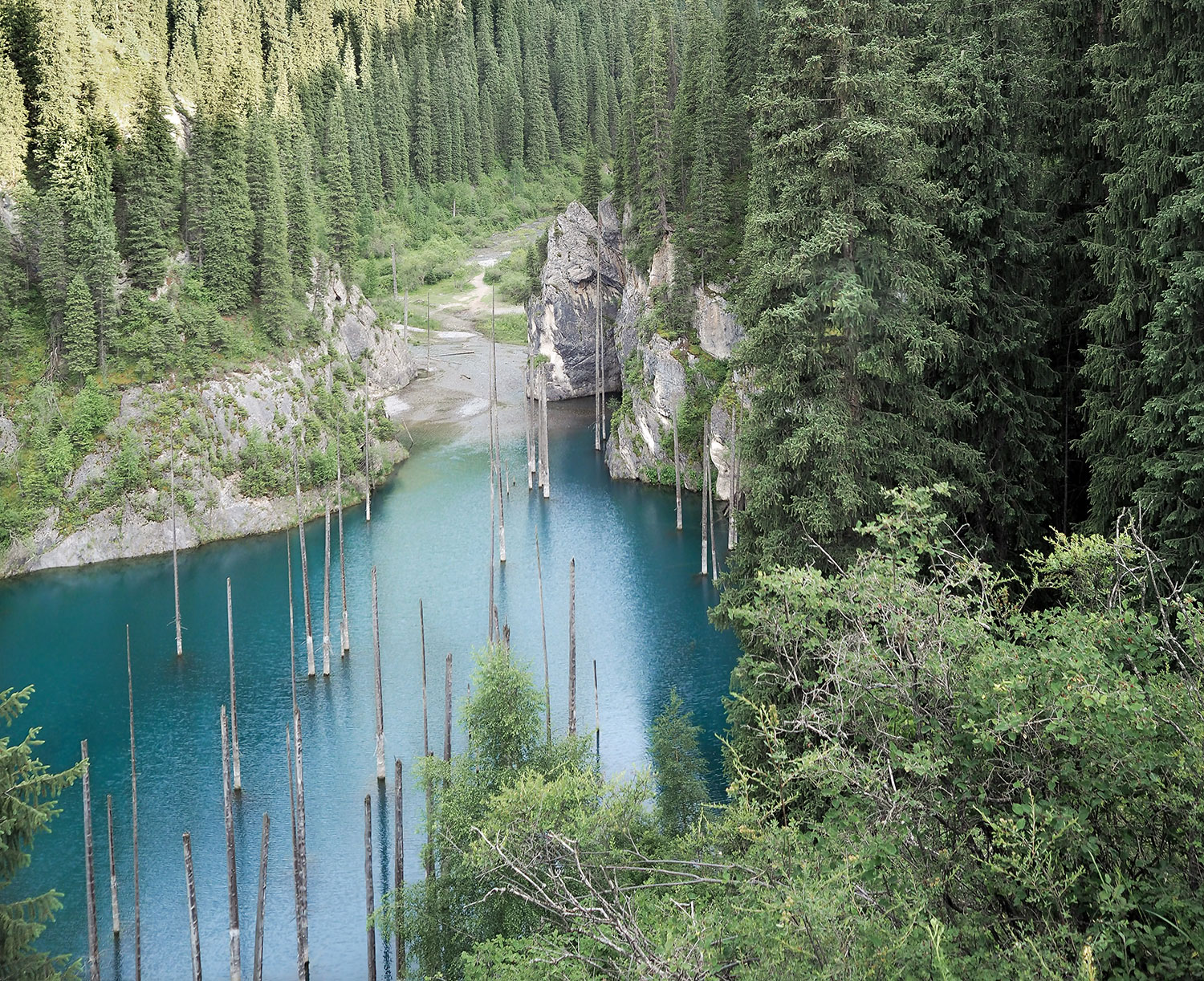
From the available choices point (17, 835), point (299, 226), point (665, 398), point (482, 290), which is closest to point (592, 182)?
point (299, 226)

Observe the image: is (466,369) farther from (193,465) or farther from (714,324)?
(193,465)

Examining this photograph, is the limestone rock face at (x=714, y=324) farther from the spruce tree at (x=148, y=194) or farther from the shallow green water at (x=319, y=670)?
the spruce tree at (x=148, y=194)

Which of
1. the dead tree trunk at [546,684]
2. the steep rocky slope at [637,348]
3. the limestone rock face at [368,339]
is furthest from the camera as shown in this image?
the limestone rock face at [368,339]

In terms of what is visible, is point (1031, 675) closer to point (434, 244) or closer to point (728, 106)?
point (728, 106)

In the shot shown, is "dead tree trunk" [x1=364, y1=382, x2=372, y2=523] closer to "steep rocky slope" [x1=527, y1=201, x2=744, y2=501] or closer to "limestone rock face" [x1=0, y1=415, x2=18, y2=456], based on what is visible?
"steep rocky slope" [x1=527, y1=201, x2=744, y2=501]

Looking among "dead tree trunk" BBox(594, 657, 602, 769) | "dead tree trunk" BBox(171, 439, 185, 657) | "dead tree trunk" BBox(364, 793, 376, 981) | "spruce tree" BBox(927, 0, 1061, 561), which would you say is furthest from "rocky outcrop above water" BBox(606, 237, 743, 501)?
"dead tree trunk" BBox(364, 793, 376, 981)

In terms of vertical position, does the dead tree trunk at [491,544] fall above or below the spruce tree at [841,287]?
below

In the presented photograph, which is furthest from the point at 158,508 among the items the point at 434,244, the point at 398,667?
the point at 434,244

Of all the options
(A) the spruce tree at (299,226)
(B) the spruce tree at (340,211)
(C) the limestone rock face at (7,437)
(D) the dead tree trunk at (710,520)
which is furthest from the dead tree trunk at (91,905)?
(B) the spruce tree at (340,211)
